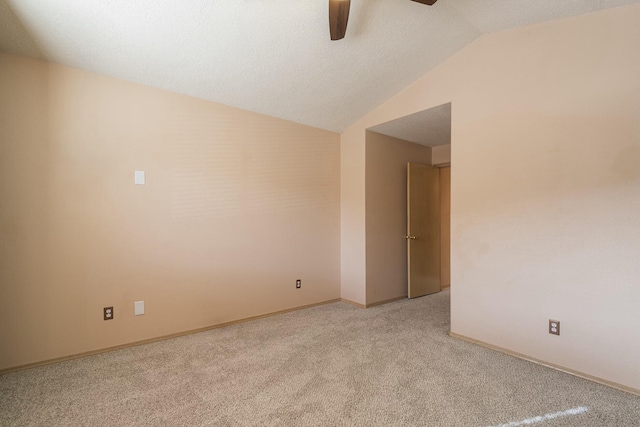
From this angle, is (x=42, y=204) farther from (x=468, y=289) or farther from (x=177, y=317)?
(x=468, y=289)

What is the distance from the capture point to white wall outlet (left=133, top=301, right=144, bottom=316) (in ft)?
8.93

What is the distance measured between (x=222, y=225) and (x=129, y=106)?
1291mm

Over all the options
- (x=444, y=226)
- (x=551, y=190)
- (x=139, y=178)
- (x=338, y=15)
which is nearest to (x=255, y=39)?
(x=338, y=15)

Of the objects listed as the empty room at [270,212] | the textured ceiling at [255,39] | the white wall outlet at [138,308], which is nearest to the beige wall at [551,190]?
the empty room at [270,212]

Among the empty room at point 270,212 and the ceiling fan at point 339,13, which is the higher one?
the ceiling fan at point 339,13

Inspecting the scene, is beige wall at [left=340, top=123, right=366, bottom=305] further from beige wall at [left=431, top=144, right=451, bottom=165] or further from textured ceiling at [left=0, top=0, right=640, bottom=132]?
beige wall at [left=431, top=144, right=451, bottom=165]

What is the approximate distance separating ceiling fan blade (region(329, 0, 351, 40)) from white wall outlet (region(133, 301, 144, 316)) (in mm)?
2608

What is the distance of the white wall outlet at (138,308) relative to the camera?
107 inches

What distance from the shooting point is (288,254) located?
3.71 m

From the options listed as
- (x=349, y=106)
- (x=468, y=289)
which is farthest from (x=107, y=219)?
(x=468, y=289)

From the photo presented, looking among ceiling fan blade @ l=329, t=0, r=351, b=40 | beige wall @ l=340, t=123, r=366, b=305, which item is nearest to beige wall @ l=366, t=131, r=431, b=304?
beige wall @ l=340, t=123, r=366, b=305

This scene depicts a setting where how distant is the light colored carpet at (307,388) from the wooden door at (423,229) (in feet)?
4.91

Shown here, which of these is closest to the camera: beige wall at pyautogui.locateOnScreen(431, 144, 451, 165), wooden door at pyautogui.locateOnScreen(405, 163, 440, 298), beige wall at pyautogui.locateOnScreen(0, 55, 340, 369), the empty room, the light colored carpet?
the light colored carpet

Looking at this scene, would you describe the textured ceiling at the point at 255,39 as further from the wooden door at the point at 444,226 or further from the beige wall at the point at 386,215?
the wooden door at the point at 444,226
